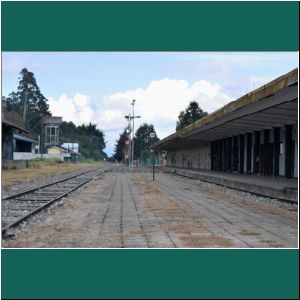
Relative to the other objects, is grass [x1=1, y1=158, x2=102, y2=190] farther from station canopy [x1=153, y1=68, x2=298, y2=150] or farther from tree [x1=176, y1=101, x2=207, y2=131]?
tree [x1=176, y1=101, x2=207, y2=131]

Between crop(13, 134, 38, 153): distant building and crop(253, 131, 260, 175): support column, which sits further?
crop(13, 134, 38, 153): distant building

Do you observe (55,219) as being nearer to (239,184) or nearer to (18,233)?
(18,233)

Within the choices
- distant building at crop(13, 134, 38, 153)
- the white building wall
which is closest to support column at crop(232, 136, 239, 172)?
the white building wall

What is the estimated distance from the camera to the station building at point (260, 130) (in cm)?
1714

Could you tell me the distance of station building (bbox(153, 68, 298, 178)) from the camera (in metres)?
17.1

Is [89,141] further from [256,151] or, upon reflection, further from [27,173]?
[256,151]

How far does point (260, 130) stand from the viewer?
3200cm

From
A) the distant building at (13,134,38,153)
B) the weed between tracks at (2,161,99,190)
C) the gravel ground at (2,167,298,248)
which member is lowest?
the gravel ground at (2,167,298,248)

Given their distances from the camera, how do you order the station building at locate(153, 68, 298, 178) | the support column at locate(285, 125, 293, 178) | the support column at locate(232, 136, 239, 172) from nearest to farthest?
the station building at locate(153, 68, 298, 178)
the support column at locate(285, 125, 293, 178)
the support column at locate(232, 136, 239, 172)

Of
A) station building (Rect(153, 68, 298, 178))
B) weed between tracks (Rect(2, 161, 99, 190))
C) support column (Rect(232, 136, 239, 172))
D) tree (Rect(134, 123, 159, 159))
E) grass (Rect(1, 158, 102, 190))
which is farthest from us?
tree (Rect(134, 123, 159, 159))

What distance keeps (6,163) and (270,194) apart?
87.3 ft

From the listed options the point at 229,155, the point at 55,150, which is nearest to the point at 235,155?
the point at 229,155

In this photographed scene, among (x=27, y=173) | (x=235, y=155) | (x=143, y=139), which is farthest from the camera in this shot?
(x=143, y=139)

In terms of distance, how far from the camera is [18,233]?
8930 mm
